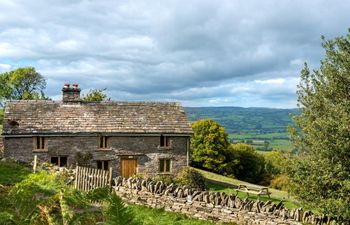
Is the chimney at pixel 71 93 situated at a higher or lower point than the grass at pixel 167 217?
higher

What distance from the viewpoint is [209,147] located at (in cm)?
4878

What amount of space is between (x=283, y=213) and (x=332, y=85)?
16.1 feet

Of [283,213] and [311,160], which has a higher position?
[311,160]

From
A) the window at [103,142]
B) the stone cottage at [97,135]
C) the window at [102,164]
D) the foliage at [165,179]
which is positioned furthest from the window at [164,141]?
the window at [102,164]

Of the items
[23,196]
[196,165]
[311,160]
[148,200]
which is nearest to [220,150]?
[196,165]

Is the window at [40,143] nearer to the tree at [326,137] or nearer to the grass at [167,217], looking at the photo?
the grass at [167,217]

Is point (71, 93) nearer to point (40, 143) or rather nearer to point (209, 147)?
point (40, 143)

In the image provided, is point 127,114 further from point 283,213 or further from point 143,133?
point 283,213

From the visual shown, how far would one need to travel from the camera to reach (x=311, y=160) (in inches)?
537

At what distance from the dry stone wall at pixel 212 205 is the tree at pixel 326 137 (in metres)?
0.82

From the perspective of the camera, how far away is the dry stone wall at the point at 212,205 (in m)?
13.8

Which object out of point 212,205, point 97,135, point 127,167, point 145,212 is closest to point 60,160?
point 97,135

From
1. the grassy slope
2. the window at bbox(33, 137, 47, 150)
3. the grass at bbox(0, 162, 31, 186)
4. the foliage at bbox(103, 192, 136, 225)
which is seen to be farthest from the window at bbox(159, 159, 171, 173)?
the foliage at bbox(103, 192, 136, 225)

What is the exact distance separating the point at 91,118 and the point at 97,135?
1795 mm
